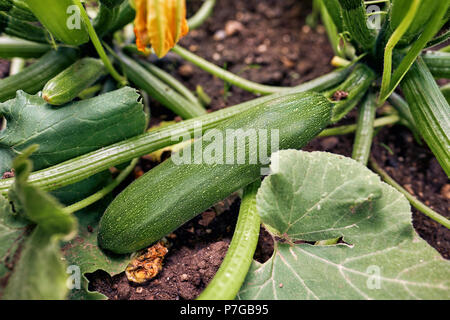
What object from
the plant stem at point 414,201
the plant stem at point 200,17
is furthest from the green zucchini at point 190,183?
the plant stem at point 200,17

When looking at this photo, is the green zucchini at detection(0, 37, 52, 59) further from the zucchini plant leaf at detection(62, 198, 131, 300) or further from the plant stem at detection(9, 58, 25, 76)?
the zucchini plant leaf at detection(62, 198, 131, 300)

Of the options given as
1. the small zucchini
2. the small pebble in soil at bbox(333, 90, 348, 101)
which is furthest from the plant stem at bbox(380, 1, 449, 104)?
the small zucchini

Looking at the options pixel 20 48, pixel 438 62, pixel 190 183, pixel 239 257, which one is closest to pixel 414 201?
pixel 438 62

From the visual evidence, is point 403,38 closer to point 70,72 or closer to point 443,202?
point 443,202

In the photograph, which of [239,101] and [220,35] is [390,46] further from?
→ [220,35]

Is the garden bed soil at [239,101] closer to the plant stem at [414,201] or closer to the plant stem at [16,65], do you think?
the plant stem at [414,201]

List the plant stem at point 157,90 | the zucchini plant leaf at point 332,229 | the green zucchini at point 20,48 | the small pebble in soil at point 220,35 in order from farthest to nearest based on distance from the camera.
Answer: the small pebble in soil at point 220,35
the plant stem at point 157,90
the green zucchini at point 20,48
the zucchini plant leaf at point 332,229
